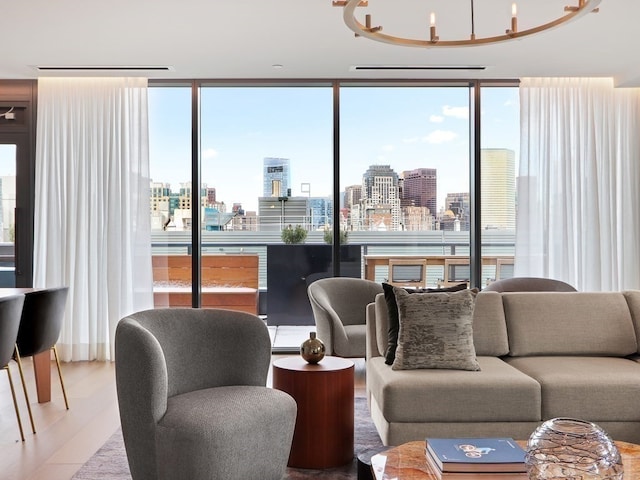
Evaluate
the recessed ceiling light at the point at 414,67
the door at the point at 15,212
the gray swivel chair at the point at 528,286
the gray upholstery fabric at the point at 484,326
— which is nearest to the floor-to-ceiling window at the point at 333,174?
the recessed ceiling light at the point at 414,67

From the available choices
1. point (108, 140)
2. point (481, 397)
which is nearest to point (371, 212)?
point (108, 140)

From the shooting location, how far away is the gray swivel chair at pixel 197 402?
2492mm

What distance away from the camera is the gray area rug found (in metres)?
2.96

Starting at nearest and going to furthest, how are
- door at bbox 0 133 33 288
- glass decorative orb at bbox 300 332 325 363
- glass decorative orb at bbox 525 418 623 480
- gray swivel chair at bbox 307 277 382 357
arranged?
1. glass decorative orb at bbox 525 418 623 480
2. glass decorative orb at bbox 300 332 325 363
3. gray swivel chair at bbox 307 277 382 357
4. door at bbox 0 133 33 288

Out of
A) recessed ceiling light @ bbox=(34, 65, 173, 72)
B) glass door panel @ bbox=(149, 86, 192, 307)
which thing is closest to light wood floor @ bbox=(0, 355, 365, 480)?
glass door panel @ bbox=(149, 86, 192, 307)

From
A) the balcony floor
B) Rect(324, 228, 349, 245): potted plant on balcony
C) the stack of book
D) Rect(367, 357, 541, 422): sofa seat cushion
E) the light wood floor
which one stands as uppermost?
Rect(324, 228, 349, 245): potted plant on balcony

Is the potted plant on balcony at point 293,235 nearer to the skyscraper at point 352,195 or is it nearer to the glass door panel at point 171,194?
the skyscraper at point 352,195

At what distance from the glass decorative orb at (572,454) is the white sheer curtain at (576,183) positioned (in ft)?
13.8

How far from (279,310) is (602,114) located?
3.58 meters

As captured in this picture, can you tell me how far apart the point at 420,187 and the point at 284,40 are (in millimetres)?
2076

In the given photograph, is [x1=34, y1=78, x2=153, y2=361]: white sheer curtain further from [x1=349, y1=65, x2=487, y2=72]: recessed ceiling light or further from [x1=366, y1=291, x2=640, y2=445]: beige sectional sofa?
[x1=366, y1=291, x2=640, y2=445]: beige sectional sofa

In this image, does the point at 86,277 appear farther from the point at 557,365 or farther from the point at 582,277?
the point at 582,277

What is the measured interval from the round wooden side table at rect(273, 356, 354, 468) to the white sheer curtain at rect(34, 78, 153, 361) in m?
3.16

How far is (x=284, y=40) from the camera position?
184 inches
